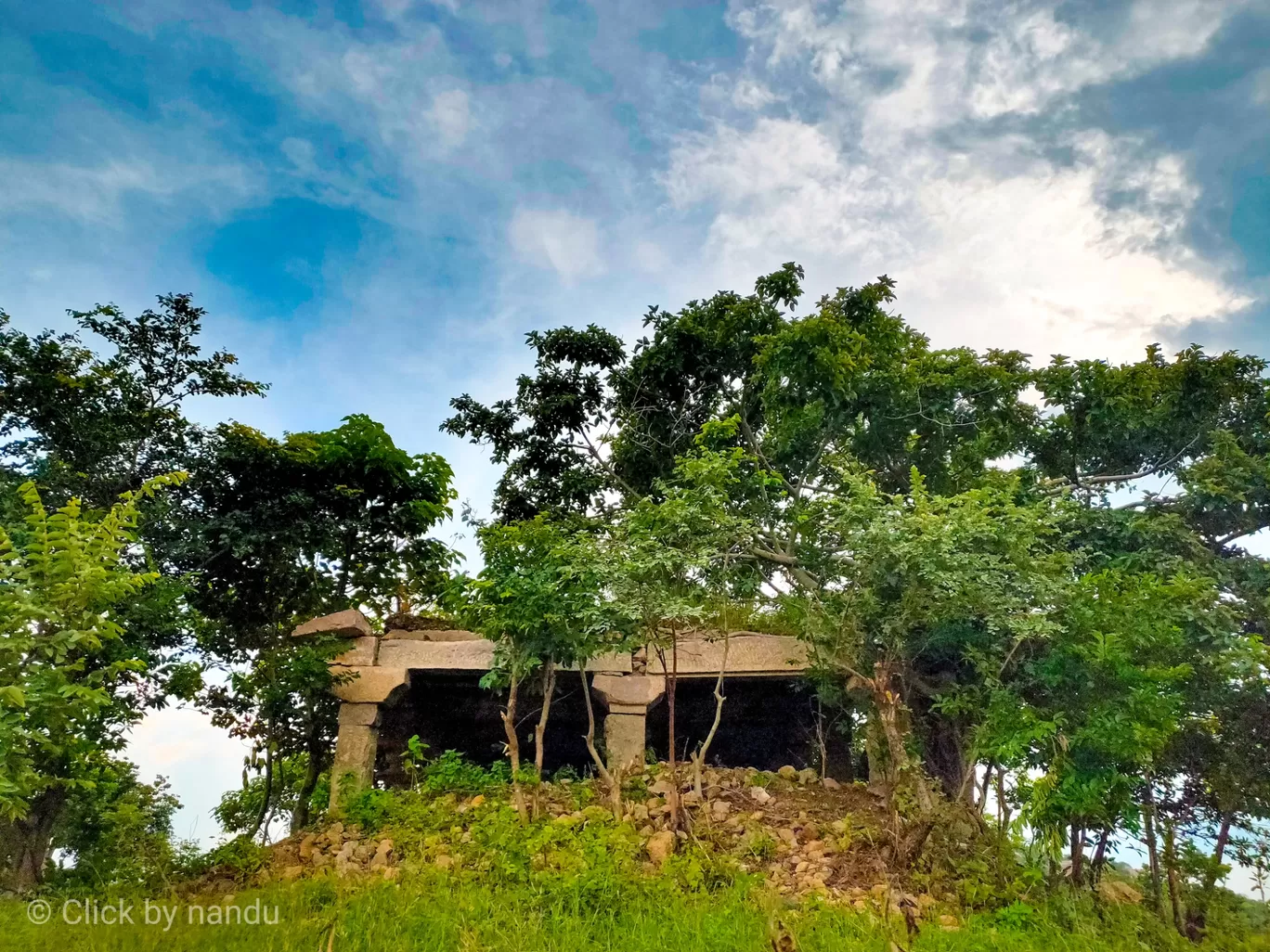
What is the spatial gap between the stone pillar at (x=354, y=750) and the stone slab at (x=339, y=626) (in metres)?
0.90

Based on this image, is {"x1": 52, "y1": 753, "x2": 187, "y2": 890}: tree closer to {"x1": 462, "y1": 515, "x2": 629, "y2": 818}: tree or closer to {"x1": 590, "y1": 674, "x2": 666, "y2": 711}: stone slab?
{"x1": 462, "y1": 515, "x2": 629, "y2": 818}: tree

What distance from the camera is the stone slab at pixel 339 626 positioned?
992 cm

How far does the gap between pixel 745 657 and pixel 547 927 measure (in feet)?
16.3

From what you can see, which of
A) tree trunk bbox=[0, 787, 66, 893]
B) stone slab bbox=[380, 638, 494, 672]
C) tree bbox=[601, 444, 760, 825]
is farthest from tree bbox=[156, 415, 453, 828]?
tree bbox=[601, 444, 760, 825]

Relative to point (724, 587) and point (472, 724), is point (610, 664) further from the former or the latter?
point (472, 724)

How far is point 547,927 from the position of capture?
545 centimetres

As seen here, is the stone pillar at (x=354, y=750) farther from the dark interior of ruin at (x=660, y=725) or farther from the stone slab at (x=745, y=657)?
the stone slab at (x=745, y=657)

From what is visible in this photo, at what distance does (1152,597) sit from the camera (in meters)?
7.13

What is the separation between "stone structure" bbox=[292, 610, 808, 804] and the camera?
9.55 meters

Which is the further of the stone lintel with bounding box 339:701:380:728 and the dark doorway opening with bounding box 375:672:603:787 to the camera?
the dark doorway opening with bounding box 375:672:603:787

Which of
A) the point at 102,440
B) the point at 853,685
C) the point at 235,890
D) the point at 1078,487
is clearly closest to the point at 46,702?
the point at 235,890

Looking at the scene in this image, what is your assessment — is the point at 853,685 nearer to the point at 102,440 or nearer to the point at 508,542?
the point at 508,542

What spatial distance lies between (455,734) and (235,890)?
4.98m

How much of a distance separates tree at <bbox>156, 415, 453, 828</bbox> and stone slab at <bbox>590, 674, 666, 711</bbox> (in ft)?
9.21
